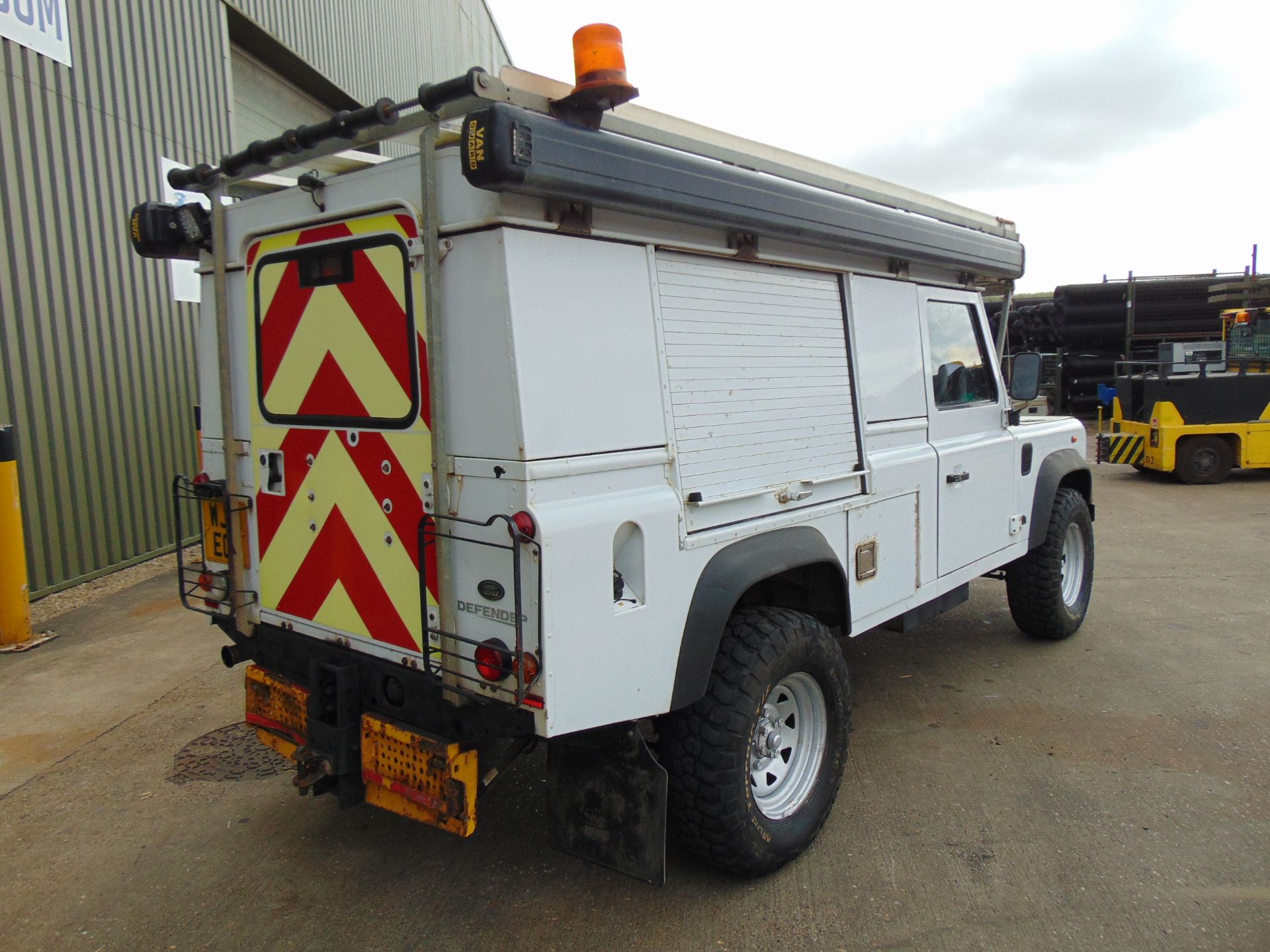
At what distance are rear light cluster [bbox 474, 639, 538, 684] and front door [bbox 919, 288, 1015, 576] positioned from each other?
2.52 m

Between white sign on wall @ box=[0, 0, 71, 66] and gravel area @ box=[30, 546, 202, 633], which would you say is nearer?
white sign on wall @ box=[0, 0, 71, 66]

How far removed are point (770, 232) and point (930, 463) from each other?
5.06 feet

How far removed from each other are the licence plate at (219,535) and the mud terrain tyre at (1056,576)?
4281 millimetres

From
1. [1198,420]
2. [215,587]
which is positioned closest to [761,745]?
[215,587]

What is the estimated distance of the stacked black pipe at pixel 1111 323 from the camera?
20.6 metres

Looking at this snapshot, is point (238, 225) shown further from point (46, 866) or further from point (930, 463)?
point (930, 463)

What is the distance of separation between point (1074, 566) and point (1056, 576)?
60cm

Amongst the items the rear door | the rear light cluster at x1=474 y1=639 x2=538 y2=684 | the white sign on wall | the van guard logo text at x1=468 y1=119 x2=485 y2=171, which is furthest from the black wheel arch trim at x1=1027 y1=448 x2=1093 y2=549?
the white sign on wall

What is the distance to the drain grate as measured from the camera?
13.0 ft

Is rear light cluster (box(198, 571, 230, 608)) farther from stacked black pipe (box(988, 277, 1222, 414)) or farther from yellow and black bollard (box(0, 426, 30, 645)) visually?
stacked black pipe (box(988, 277, 1222, 414))

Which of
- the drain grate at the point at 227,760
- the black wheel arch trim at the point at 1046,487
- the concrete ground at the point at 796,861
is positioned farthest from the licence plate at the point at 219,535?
the black wheel arch trim at the point at 1046,487

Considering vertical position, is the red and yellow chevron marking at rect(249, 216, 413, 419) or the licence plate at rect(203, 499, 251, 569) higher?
the red and yellow chevron marking at rect(249, 216, 413, 419)

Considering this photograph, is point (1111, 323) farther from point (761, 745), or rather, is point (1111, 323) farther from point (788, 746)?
point (761, 745)

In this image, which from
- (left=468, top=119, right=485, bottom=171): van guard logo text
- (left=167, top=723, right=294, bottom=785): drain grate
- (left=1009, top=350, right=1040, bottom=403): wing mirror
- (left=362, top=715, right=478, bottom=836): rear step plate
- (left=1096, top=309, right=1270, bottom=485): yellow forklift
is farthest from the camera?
(left=1096, top=309, right=1270, bottom=485): yellow forklift
